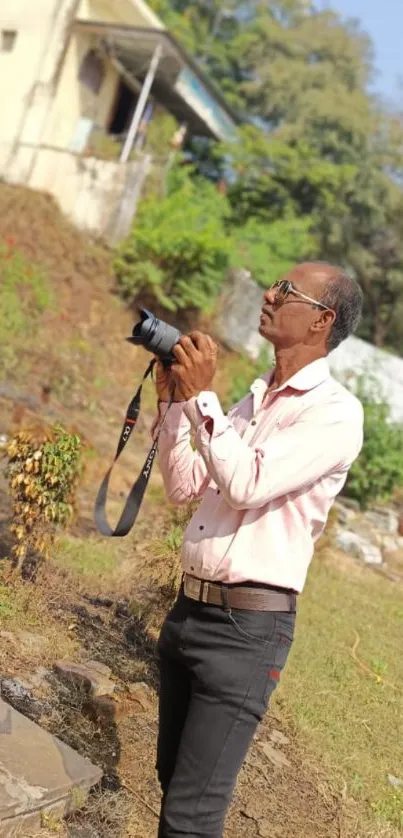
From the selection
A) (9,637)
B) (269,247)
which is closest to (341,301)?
(9,637)

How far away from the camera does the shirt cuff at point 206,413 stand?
1.94m

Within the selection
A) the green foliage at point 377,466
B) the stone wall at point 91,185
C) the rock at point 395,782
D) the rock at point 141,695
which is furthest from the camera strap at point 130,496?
the stone wall at point 91,185

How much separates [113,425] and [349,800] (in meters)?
7.58

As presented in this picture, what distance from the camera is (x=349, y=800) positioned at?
3.84 m

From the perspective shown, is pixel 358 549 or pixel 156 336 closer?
pixel 156 336

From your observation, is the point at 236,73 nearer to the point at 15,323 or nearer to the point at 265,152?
the point at 265,152

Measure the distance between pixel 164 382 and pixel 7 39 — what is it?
16003 mm

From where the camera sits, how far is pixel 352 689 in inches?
205

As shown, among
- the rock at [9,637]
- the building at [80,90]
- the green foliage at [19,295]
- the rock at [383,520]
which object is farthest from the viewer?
the building at [80,90]

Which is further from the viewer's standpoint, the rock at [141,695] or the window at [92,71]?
the window at [92,71]

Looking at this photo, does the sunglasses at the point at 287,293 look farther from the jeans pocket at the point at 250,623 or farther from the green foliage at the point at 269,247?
the green foliage at the point at 269,247

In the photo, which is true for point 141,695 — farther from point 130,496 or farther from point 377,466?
point 377,466

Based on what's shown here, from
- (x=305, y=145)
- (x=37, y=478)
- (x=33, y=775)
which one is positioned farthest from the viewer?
(x=305, y=145)

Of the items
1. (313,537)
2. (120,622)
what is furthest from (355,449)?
(120,622)
